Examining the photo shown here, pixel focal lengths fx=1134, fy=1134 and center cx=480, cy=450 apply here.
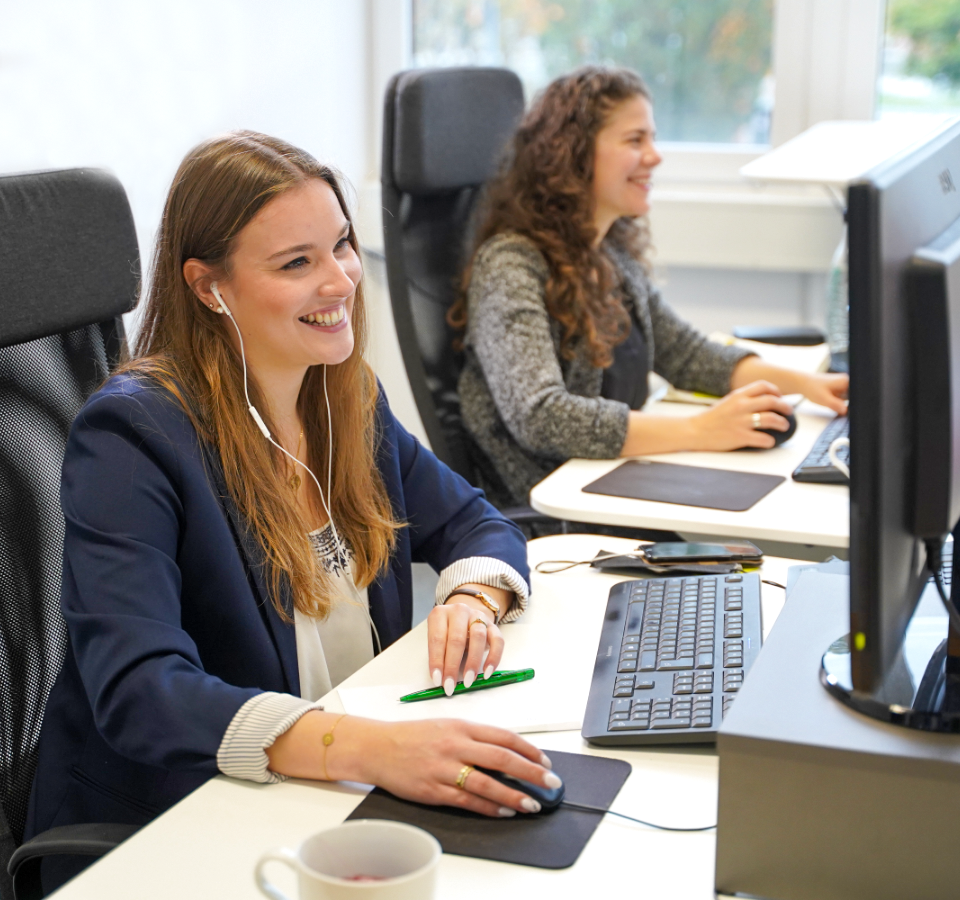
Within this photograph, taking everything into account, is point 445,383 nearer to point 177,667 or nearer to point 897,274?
point 177,667

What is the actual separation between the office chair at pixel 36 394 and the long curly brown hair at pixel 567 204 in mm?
→ 855

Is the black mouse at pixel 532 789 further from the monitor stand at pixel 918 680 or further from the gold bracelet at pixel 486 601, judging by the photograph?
the gold bracelet at pixel 486 601

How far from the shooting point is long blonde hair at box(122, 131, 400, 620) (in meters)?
1.14

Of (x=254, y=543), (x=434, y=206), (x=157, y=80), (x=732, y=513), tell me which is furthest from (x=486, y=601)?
(x=157, y=80)

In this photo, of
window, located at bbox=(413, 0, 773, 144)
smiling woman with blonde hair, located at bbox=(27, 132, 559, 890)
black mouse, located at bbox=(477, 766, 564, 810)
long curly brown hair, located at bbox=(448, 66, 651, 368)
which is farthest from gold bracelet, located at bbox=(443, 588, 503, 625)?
window, located at bbox=(413, 0, 773, 144)

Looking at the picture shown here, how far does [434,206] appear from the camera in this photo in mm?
2023

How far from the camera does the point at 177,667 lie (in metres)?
0.94

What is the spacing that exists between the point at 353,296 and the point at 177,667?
514mm

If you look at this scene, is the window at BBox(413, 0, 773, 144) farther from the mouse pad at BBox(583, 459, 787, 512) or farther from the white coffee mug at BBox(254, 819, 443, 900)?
the white coffee mug at BBox(254, 819, 443, 900)

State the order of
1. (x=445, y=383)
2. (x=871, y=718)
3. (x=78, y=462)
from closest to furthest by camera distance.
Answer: (x=871, y=718) < (x=78, y=462) < (x=445, y=383)

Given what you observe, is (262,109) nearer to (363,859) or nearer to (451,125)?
(451,125)

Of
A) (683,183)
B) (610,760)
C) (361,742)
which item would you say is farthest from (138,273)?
(683,183)

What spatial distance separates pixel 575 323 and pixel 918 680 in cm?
126

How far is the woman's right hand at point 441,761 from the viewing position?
83 centimetres
